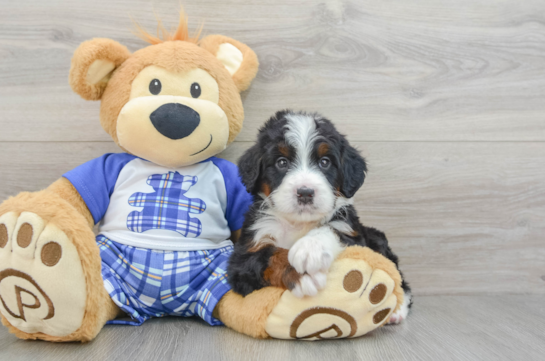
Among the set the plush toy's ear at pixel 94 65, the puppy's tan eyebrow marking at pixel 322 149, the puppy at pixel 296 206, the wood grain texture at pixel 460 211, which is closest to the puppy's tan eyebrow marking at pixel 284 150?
the puppy at pixel 296 206

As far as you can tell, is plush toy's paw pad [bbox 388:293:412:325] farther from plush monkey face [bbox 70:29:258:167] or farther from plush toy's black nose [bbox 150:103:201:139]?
plush toy's black nose [bbox 150:103:201:139]

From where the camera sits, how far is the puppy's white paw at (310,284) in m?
1.26

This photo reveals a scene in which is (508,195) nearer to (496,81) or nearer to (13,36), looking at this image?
(496,81)

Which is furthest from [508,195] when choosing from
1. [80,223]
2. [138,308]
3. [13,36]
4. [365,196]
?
[13,36]

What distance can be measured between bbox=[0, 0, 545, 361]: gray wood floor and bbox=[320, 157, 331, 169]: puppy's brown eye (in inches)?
26.6

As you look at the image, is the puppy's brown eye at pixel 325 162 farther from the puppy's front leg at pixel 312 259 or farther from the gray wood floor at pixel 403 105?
the gray wood floor at pixel 403 105

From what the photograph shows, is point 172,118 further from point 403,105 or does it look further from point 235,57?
point 403,105

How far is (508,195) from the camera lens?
2123 millimetres

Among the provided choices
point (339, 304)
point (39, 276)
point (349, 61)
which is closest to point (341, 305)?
point (339, 304)

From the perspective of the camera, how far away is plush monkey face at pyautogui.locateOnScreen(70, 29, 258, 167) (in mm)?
1545

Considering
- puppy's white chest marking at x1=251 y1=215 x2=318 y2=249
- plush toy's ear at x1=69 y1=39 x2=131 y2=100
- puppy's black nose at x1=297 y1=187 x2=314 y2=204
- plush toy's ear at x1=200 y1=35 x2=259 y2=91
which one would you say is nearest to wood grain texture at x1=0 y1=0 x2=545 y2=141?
plush toy's ear at x1=200 y1=35 x2=259 y2=91

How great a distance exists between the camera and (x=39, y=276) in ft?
4.00

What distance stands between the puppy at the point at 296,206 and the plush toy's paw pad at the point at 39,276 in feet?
1.69

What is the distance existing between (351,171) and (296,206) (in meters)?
0.30
